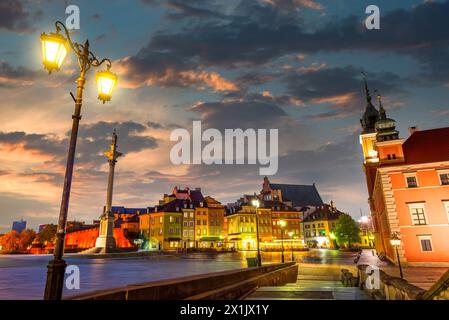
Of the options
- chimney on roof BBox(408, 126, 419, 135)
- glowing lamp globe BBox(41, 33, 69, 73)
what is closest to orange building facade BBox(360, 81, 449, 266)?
chimney on roof BBox(408, 126, 419, 135)

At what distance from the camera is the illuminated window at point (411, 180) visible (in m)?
29.3

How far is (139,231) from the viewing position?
275ft

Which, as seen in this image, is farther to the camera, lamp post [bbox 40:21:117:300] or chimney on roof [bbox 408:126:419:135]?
chimney on roof [bbox 408:126:419:135]

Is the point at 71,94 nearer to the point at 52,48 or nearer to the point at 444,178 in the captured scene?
the point at 52,48

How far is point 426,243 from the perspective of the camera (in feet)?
90.4

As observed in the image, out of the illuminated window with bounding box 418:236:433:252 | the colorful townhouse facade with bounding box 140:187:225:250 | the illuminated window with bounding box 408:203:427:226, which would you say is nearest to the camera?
the illuminated window with bounding box 418:236:433:252

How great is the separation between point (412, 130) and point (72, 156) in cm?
4174

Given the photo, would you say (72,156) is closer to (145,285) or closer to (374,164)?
(145,285)

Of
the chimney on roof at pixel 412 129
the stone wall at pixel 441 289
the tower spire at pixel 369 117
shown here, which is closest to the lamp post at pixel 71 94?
the stone wall at pixel 441 289

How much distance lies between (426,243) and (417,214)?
283 cm

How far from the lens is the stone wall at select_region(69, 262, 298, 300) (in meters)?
6.43

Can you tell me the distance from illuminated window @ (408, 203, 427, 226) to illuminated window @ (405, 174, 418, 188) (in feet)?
6.42

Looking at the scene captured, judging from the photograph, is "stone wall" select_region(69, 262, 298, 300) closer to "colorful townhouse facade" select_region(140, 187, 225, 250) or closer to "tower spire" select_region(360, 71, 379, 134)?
"tower spire" select_region(360, 71, 379, 134)

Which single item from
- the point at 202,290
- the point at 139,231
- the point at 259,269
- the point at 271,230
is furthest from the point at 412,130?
the point at 139,231
